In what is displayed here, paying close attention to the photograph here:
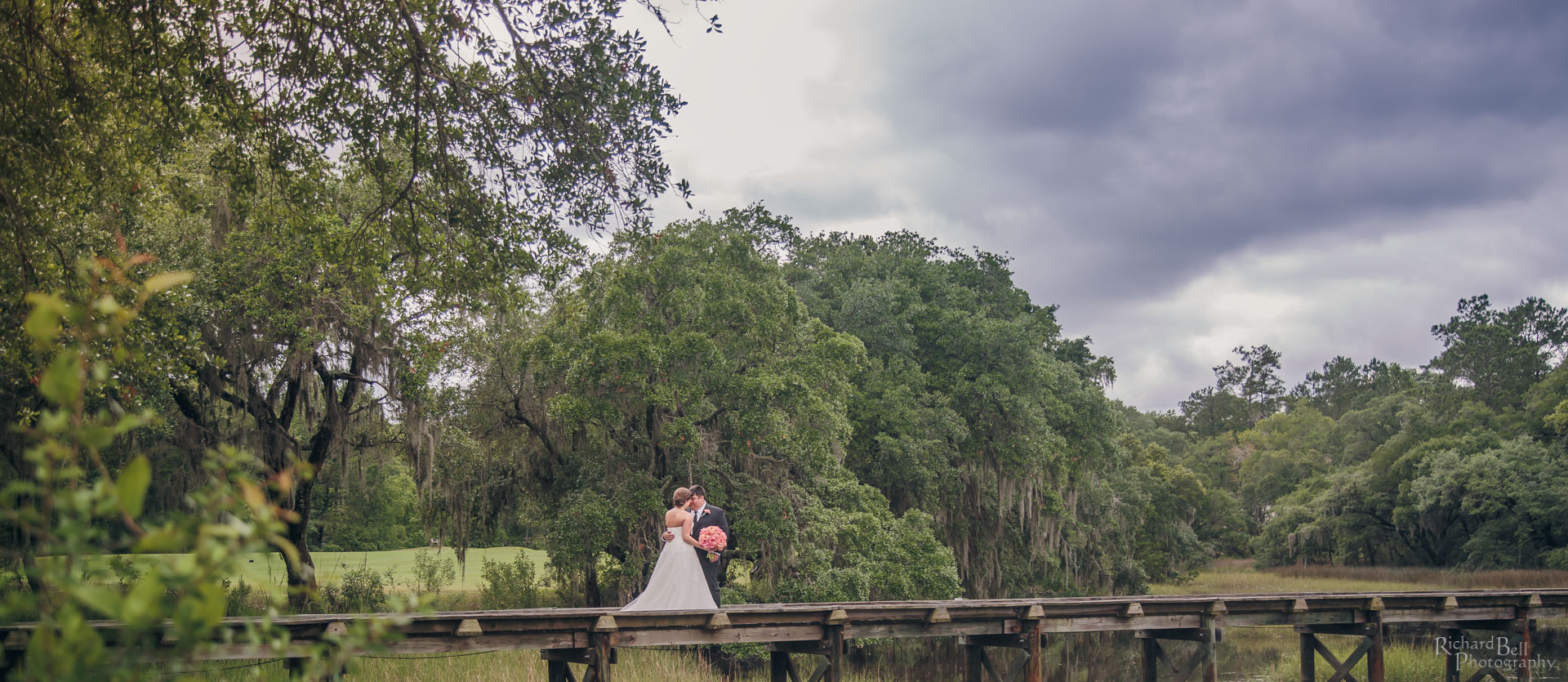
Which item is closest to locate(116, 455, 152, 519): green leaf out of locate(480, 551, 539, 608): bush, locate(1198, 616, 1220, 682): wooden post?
locate(1198, 616, 1220, 682): wooden post

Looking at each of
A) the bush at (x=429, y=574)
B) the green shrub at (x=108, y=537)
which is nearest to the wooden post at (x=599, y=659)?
the green shrub at (x=108, y=537)

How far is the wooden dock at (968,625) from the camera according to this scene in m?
10.4

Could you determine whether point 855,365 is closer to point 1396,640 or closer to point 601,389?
point 601,389

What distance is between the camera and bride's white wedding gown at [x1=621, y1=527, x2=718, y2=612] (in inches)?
456

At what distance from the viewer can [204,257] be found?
53.3 feet

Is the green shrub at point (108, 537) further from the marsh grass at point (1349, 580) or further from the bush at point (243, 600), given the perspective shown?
the marsh grass at point (1349, 580)

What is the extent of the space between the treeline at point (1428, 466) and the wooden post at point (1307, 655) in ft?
89.8

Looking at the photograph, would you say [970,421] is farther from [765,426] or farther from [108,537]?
[108,537]

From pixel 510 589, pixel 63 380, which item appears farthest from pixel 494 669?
pixel 63 380

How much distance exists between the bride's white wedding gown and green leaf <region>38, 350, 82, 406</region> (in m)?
10.0

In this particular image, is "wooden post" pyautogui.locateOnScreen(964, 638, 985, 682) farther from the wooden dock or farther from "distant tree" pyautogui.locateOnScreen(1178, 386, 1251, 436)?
"distant tree" pyautogui.locateOnScreen(1178, 386, 1251, 436)

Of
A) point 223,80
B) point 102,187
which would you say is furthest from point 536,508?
point 223,80

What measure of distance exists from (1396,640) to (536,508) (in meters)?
19.6

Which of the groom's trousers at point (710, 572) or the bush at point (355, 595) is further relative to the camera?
the bush at point (355, 595)
